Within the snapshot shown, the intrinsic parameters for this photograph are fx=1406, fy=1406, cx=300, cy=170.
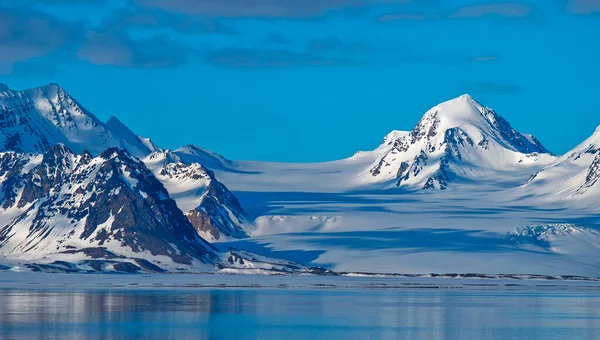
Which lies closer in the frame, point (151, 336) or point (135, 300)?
point (151, 336)

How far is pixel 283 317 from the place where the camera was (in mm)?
149500

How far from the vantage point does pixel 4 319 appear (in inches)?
5354

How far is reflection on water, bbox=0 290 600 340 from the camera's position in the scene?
128m

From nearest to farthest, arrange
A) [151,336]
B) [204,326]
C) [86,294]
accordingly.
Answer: [151,336], [204,326], [86,294]

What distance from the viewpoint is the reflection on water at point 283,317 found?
421 feet

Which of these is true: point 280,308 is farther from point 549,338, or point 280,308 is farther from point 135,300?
point 549,338

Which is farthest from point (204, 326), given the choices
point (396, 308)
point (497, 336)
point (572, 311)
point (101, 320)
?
point (572, 311)

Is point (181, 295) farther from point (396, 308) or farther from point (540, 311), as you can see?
point (540, 311)

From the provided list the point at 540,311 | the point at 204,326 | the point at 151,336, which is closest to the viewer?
the point at 151,336

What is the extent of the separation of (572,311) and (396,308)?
68.0 feet

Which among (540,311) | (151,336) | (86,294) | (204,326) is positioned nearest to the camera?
(151,336)

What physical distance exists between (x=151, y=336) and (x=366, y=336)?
19.5m

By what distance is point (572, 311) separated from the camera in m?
166

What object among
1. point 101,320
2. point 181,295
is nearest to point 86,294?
point 181,295
